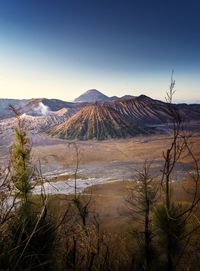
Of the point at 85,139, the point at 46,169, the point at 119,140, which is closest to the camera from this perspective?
the point at 46,169

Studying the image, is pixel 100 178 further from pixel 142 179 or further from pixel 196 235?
pixel 142 179

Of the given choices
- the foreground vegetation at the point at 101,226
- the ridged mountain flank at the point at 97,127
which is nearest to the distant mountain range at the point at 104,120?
the ridged mountain flank at the point at 97,127

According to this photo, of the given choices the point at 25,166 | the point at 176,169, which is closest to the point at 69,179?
the point at 176,169

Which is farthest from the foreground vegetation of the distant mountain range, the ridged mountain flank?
the ridged mountain flank

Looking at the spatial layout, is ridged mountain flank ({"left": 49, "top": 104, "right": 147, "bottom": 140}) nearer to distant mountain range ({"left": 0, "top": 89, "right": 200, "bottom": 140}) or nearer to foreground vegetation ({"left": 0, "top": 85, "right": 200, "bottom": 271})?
distant mountain range ({"left": 0, "top": 89, "right": 200, "bottom": 140})

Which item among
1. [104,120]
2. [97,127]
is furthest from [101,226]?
[104,120]

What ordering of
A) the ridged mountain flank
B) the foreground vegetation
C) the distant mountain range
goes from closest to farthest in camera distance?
the foreground vegetation, the ridged mountain flank, the distant mountain range

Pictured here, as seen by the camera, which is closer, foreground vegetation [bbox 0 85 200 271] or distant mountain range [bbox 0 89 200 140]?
foreground vegetation [bbox 0 85 200 271]

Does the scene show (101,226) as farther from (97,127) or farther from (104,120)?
(104,120)
